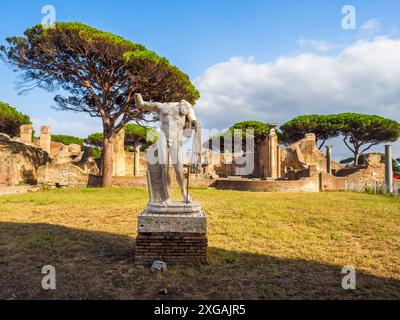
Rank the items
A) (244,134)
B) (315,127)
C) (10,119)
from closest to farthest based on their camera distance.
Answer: (10,119)
(315,127)
(244,134)

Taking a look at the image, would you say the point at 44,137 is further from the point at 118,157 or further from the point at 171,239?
the point at 171,239

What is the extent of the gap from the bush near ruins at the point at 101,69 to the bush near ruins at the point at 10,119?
56.7 feet

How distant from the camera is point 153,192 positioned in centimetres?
442

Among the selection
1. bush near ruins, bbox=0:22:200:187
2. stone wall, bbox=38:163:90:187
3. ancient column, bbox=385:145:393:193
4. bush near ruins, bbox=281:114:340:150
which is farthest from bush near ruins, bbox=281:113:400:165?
stone wall, bbox=38:163:90:187

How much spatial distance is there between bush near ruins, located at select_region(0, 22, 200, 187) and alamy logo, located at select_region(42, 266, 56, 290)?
1320 cm

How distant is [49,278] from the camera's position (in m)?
3.36

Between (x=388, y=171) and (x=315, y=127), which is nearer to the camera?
(x=388, y=171)

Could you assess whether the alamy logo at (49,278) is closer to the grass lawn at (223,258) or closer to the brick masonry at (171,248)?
the grass lawn at (223,258)

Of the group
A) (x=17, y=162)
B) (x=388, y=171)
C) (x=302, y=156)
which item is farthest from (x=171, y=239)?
(x=302, y=156)

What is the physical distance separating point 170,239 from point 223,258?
94 cm

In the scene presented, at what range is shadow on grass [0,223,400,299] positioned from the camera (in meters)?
3.09
